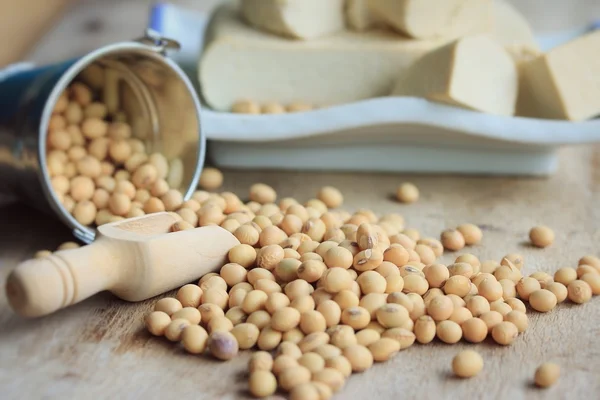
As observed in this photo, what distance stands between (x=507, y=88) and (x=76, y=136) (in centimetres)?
76

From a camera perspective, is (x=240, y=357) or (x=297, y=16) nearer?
(x=240, y=357)

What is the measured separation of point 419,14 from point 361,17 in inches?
4.6

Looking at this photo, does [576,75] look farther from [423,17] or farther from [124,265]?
[124,265]

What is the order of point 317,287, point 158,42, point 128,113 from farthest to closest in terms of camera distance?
1. point 128,113
2. point 158,42
3. point 317,287

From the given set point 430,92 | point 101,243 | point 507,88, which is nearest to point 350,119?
point 430,92

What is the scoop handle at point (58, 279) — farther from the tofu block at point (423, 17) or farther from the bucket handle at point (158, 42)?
the tofu block at point (423, 17)

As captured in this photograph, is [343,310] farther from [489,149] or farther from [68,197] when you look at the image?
[489,149]

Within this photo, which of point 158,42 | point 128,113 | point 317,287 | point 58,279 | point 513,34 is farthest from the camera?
point 513,34

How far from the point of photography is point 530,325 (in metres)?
0.94

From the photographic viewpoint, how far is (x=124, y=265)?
917mm

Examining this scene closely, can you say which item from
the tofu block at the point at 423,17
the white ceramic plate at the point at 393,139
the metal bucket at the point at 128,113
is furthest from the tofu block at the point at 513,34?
the metal bucket at the point at 128,113

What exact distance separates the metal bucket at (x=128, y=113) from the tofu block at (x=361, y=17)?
Result: 394mm

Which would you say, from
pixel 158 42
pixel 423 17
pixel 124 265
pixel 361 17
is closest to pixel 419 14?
pixel 423 17

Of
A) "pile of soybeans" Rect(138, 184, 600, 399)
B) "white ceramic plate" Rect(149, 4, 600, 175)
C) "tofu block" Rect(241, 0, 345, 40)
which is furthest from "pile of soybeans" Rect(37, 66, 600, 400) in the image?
"tofu block" Rect(241, 0, 345, 40)
